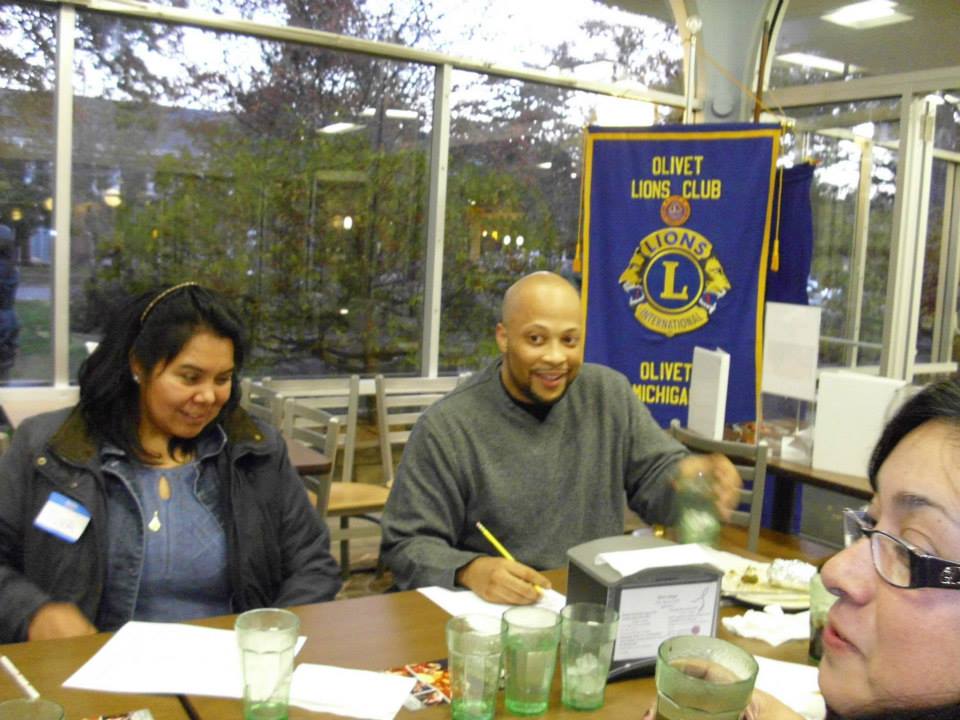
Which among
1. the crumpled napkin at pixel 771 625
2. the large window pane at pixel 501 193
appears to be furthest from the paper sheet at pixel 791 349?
the crumpled napkin at pixel 771 625

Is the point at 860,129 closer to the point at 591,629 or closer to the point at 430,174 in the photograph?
the point at 430,174

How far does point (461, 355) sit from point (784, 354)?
2325 millimetres

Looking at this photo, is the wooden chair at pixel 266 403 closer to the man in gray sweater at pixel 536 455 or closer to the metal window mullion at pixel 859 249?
the man in gray sweater at pixel 536 455

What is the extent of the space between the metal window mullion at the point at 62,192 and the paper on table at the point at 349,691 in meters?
3.78

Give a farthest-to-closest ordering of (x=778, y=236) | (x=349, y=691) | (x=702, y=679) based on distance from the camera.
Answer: (x=778, y=236)
(x=349, y=691)
(x=702, y=679)

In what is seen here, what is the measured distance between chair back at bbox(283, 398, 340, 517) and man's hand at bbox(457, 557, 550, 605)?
4.85 feet

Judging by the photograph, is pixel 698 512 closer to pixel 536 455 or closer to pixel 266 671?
pixel 536 455

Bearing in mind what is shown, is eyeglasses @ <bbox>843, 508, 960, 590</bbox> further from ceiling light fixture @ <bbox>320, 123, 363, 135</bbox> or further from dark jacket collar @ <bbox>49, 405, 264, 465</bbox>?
ceiling light fixture @ <bbox>320, 123, 363, 135</bbox>

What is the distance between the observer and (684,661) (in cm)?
121

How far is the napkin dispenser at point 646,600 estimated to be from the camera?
1482 millimetres

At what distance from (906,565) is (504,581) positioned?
1020 mm

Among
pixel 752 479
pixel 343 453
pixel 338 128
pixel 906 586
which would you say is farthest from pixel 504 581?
pixel 338 128

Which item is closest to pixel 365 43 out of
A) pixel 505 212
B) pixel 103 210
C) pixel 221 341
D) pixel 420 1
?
pixel 420 1

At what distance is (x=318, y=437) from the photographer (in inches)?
150
